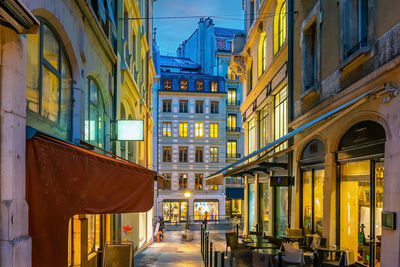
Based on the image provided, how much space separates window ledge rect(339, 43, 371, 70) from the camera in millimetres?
8438

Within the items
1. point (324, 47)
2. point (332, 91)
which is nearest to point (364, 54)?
point (332, 91)

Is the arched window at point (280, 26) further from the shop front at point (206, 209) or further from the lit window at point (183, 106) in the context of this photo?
the shop front at point (206, 209)

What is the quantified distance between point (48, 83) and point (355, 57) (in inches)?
264

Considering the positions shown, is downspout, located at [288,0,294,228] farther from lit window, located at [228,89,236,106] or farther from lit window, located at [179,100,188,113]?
lit window, located at [228,89,236,106]

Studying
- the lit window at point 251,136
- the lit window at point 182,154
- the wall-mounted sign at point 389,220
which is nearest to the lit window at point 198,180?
the lit window at point 182,154

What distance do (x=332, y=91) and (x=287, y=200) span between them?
5.47m

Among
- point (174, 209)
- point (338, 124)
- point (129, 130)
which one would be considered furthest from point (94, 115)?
point (174, 209)

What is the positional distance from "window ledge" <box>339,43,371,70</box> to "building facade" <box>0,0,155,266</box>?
6134mm

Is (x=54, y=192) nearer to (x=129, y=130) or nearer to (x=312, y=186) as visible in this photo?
(x=129, y=130)

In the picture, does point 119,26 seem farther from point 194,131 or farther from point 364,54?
point 194,131

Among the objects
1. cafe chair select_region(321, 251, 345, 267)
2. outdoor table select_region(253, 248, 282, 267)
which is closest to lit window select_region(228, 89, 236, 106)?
outdoor table select_region(253, 248, 282, 267)

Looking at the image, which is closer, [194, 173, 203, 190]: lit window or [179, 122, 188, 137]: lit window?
[194, 173, 203, 190]: lit window

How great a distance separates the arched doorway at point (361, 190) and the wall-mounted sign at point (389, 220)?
884 millimetres

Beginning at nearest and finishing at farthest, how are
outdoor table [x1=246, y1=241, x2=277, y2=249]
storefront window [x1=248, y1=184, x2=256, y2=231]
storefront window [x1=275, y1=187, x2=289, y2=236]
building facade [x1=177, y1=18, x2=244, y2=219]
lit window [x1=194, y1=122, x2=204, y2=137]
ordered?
outdoor table [x1=246, y1=241, x2=277, y2=249] < storefront window [x1=275, y1=187, x2=289, y2=236] < storefront window [x1=248, y1=184, x2=256, y2=231] < lit window [x1=194, y1=122, x2=204, y2=137] < building facade [x1=177, y1=18, x2=244, y2=219]
